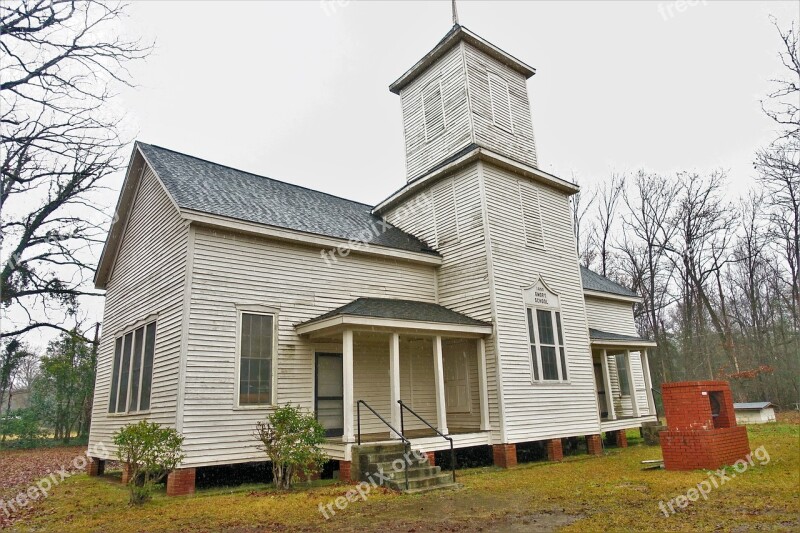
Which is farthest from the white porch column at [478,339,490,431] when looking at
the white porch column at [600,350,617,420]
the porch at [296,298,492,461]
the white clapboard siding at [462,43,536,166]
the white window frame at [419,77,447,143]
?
the white window frame at [419,77,447,143]

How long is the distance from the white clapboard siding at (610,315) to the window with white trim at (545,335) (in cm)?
554

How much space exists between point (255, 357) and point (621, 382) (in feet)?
48.5

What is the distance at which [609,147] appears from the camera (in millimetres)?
37594

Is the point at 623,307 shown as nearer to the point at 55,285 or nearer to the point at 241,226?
the point at 241,226

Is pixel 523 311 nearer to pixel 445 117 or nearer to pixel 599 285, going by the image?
pixel 445 117

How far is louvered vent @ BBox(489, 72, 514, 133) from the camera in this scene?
16.0 m

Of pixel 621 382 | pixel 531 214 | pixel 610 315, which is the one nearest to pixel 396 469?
pixel 531 214

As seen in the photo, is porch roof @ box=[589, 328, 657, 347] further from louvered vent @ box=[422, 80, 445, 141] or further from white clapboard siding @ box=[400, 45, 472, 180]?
louvered vent @ box=[422, 80, 445, 141]

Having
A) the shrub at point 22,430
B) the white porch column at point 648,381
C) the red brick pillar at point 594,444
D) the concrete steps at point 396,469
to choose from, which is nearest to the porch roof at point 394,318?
the concrete steps at point 396,469

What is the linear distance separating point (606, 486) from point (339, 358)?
20.4ft

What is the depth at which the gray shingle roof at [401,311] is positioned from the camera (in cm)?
1084

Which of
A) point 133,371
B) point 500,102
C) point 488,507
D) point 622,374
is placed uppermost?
point 500,102

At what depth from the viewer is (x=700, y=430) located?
9.73 m

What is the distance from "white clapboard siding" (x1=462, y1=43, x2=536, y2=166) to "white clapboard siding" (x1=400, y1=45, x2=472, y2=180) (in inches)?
12.2
